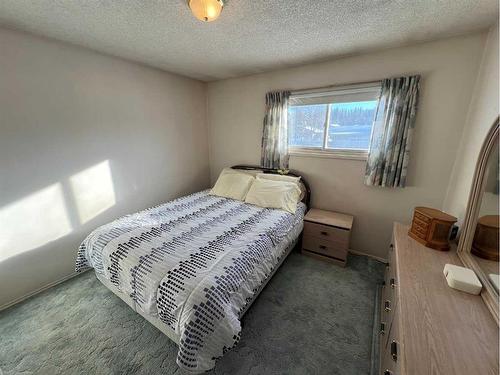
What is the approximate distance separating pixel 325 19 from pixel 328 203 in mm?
1930

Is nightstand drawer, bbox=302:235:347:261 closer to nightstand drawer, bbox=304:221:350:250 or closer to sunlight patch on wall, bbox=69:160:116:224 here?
nightstand drawer, bbox=304:221:350:250

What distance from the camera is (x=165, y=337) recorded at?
1532 millimetres

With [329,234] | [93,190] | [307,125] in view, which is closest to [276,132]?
[307,125]

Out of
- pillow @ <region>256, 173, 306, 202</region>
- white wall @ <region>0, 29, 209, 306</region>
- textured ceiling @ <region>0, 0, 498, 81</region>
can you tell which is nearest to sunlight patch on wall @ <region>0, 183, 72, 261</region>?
white wall @ <region>0, 29, 209, 306</region>

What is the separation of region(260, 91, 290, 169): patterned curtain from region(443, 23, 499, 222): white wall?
1.71 m

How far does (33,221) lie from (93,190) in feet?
1.76

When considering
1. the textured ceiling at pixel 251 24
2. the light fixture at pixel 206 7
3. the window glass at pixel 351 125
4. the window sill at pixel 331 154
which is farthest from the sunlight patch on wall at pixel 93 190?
the window glass at pixel 351 125

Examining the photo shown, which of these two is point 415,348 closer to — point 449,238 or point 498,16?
point 449,238

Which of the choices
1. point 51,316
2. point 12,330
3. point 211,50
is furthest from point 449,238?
point 12,330

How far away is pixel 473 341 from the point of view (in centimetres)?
79

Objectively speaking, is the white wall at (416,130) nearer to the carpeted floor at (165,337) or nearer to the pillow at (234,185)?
the pillow at (234,185)

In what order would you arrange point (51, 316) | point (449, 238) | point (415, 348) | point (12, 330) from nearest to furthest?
point (415, 348) → point (449, 238) → point (12, 330) → point (51, 316)

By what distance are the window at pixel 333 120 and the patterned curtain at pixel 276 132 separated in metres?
0.09

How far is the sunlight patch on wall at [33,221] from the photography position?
1.76 meters
